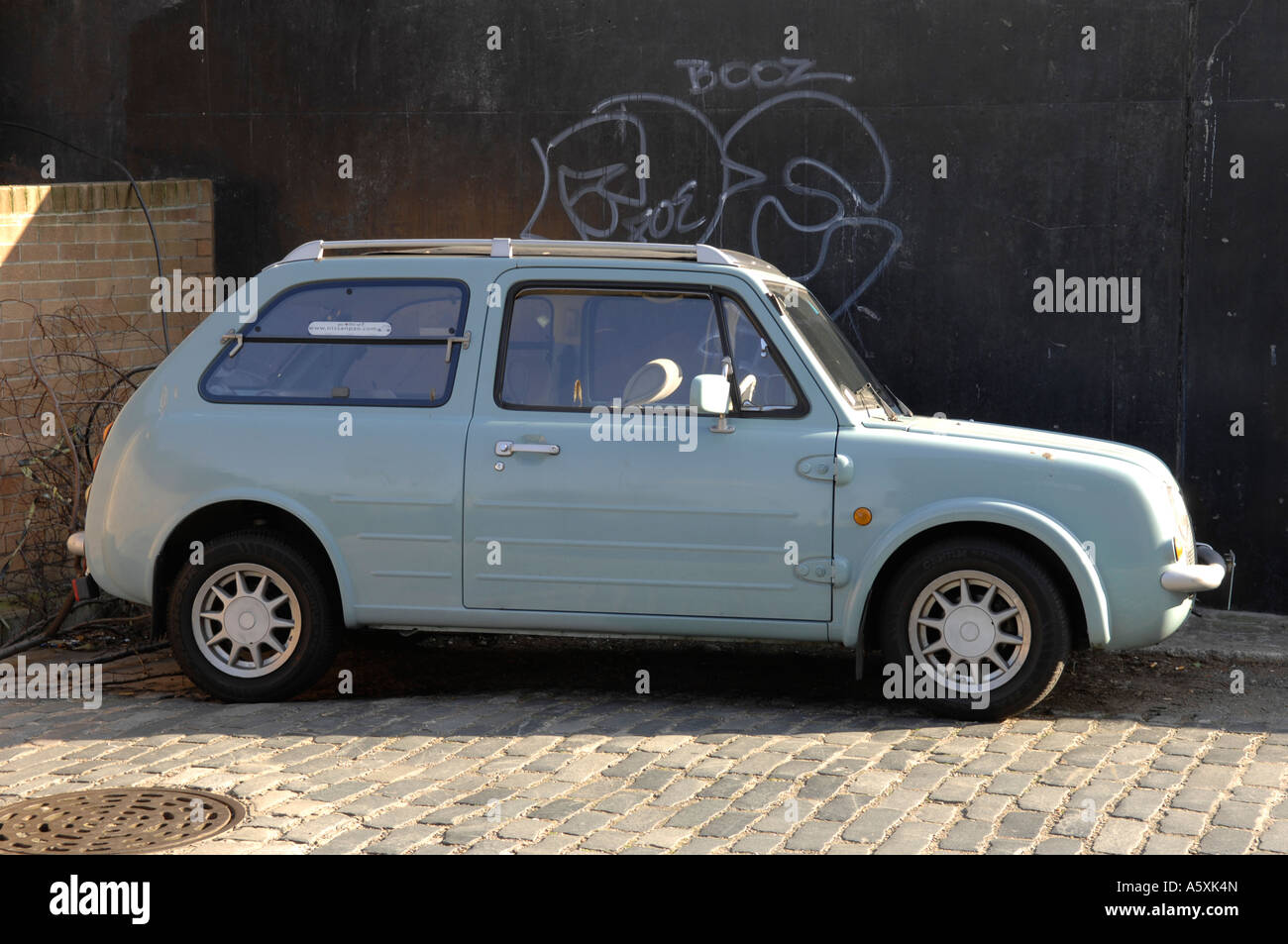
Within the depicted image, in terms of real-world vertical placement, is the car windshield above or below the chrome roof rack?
below

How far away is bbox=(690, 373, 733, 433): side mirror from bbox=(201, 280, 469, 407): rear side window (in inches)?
43.1

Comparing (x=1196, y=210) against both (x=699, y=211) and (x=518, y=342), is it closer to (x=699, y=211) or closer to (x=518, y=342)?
(x=699, y=211)

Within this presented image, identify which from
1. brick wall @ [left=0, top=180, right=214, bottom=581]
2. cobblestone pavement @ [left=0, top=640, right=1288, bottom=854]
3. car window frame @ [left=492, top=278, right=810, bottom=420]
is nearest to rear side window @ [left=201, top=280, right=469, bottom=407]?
car window frame @ [left=492, top=278, right=810, bottom=420]

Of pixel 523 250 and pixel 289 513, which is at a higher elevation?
pixel 523 250

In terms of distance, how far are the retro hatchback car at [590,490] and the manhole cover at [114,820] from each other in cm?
133

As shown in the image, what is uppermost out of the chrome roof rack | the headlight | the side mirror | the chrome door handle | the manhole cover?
the chrome roof rack

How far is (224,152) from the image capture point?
9984 mm

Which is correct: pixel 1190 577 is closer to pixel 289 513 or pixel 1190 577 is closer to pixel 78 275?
pixel 289 513

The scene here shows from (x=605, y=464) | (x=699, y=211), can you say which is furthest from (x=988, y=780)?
(x=699, y=211)

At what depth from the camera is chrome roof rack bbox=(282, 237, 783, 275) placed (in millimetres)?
6473

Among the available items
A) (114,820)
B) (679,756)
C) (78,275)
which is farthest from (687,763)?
(78,275)

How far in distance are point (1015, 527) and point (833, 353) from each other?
114cm

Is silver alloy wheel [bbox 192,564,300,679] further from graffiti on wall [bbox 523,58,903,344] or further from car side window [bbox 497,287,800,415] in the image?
graffiti on wall [bbox 523,58,903,344]

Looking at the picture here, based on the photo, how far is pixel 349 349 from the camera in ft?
21.2
